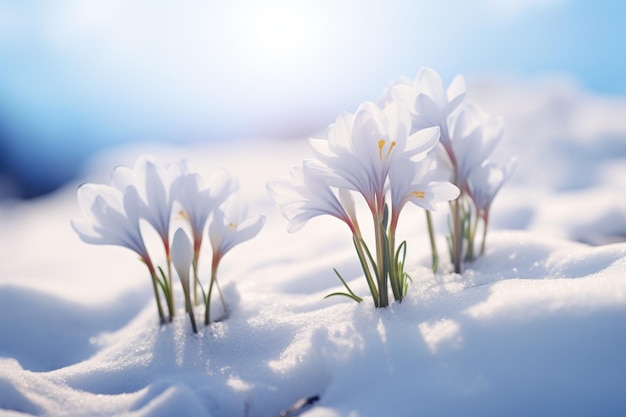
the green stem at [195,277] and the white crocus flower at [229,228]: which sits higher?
the white crocus flower at [229,228]

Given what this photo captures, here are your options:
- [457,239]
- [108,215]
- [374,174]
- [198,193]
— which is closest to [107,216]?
[108,215]

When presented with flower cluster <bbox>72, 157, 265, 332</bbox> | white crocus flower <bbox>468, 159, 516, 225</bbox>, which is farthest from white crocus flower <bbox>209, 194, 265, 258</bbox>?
white crocus flower <bbox>468, 159, 516, 225</bbox>

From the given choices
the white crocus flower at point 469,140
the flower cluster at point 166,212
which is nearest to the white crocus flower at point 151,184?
the flower cluster at point 166,212

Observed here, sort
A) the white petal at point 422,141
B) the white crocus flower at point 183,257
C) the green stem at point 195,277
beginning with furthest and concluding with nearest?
1. the green stem at point 195,277
2. the white crocus flower at point 183,257
3. the white petal at point 422,141

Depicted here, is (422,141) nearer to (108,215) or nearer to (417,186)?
(417,186)

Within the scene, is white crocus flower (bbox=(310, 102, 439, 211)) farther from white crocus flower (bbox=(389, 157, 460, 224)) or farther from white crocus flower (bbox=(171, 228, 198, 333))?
white crocus flower (bbox=(171, 228, 198, 333))

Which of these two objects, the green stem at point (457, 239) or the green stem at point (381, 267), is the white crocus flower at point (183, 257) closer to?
the green stem at point (381, 267)

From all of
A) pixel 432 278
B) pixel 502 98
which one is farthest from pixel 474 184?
pixel 502 98
